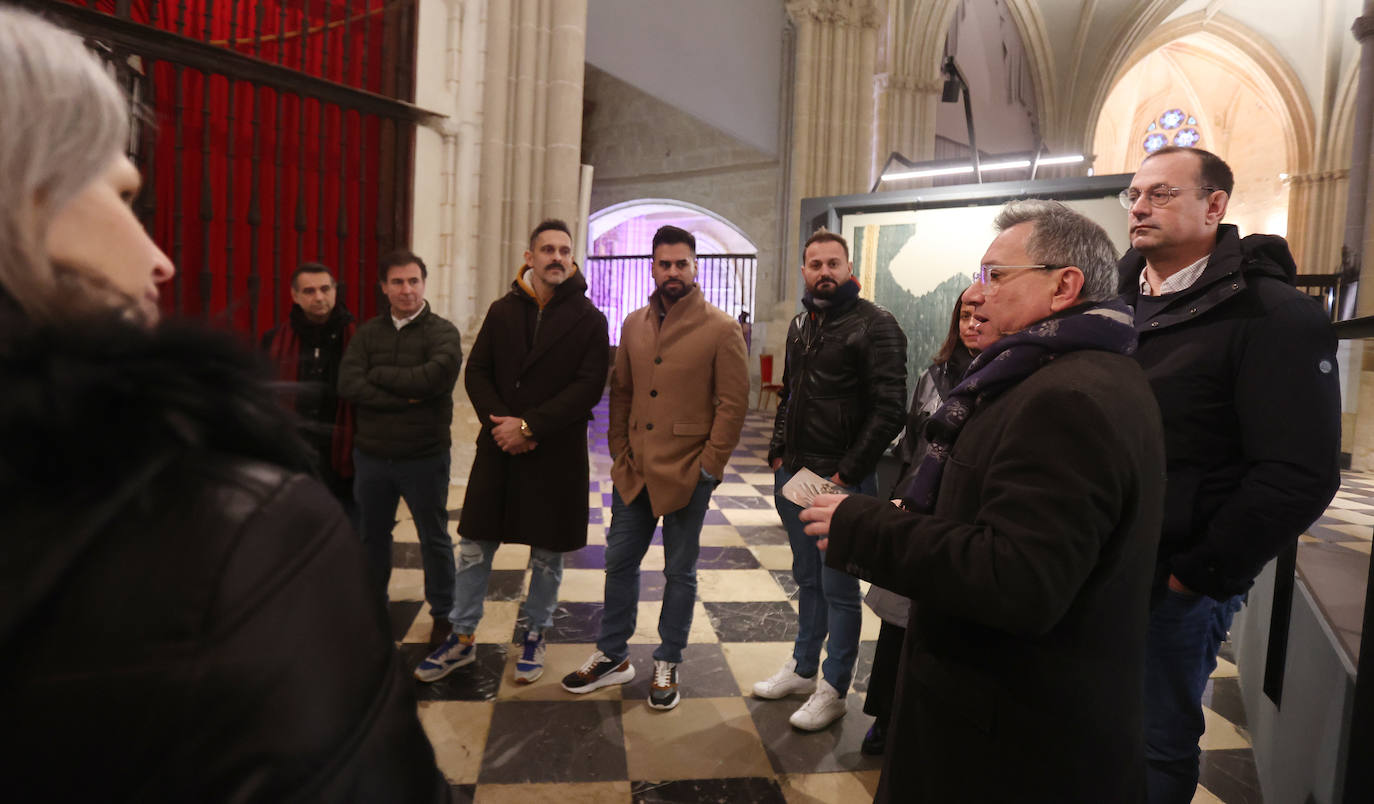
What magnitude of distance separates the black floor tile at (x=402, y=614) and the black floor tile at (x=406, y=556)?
464mm

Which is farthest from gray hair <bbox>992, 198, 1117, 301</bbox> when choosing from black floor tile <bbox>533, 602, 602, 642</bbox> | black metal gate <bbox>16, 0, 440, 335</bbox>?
black metal gate <bbox>16, 0, 440, 335</bbox>

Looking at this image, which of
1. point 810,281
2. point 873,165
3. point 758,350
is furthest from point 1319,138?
point 810,281

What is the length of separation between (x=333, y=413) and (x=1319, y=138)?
24.9m

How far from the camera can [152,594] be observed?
1.57ft

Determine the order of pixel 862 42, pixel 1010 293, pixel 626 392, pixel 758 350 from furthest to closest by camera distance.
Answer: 1. pixel 758 350
2. pixel 862 42
3. pixel 626 392
4. pixel 1010 293

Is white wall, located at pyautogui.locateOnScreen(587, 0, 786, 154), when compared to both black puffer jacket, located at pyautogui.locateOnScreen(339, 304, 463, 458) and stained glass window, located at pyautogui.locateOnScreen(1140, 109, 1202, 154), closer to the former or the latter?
black puffer jacket, located at pyautogui.locateOnScreen(339, 304, 463, 458)

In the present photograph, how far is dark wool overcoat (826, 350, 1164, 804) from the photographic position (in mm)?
1167

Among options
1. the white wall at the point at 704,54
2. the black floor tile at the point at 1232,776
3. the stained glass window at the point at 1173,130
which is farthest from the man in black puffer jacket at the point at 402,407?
the stained glass window at the point at 1173,130

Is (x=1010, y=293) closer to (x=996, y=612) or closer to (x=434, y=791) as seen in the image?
(x=996, y=612)

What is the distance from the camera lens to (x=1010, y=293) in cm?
139

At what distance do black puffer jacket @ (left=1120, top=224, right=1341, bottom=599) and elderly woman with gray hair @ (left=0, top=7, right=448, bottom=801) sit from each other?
6.09ft

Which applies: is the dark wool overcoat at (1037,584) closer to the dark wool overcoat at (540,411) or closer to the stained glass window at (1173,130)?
the dark wool overcoat at (540,411)

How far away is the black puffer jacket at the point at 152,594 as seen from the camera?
1.53 ft

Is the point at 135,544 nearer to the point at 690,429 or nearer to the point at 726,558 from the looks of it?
the point at 690,429
